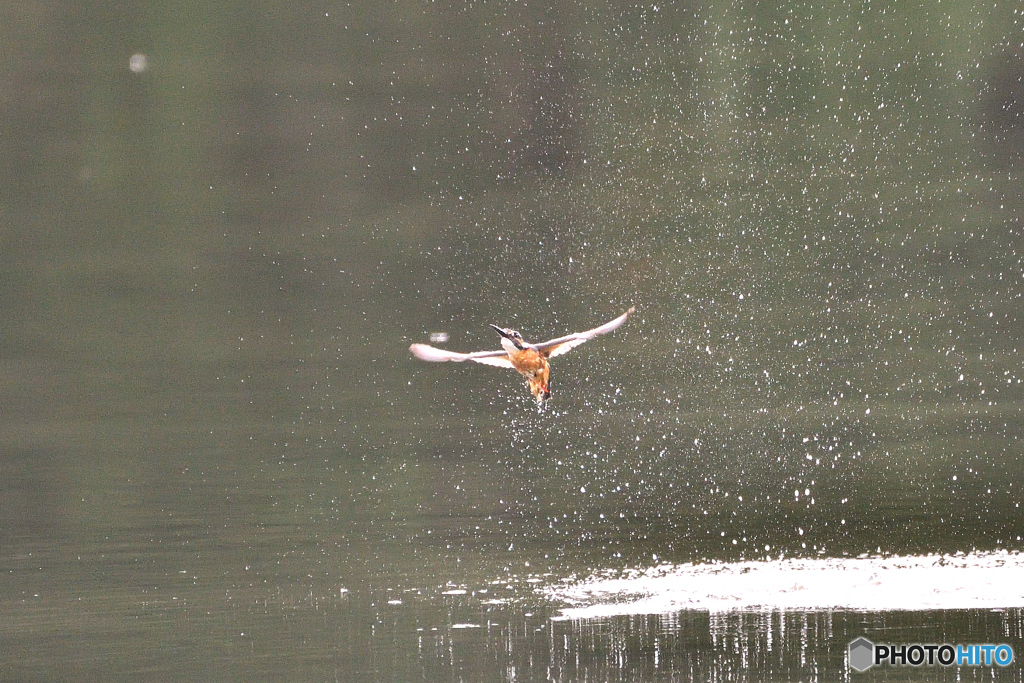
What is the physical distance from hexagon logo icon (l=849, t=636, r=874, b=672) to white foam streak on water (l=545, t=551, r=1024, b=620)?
16.0 inches

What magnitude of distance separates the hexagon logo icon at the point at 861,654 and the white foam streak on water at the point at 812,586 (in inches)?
16.0

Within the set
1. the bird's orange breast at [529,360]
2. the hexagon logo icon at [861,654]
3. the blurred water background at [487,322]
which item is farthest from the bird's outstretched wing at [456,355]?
the hexagon logo icon at [861,654]

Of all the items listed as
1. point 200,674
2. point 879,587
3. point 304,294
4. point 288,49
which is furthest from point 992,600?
point 288,49

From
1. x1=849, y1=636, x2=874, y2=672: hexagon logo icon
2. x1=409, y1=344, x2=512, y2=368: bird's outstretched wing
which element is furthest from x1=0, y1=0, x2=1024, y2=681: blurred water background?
x1=409, y1=344, x2=512, y2=368: bird's outstretched wing

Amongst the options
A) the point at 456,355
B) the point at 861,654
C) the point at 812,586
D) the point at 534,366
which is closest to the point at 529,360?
the point at 534,366

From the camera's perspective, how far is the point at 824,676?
5.27 m

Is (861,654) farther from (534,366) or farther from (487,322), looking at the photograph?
(487,322)

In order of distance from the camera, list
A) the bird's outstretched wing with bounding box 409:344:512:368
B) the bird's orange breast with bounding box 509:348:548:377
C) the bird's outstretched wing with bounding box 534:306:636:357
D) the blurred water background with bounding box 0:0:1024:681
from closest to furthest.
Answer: the bird's outstretched wing with bounding box 409:344:512:368, the bird's outstretched wing with bounding box 534:306:636:357, the bird's orange breast with bounding box 509:348:548:377, the blurred water background with bounding box 0:0:1024:681

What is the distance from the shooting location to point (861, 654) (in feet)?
17.8

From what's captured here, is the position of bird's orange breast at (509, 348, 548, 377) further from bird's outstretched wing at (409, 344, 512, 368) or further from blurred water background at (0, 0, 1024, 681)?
blurred water background at (0, 0, 1024, 681)

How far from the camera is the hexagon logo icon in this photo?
5.36m

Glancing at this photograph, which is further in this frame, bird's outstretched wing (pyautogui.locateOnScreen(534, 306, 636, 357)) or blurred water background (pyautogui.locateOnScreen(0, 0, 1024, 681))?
blurred water background (pyautogui.locateOnScreen(0, 0, 1024, 681))

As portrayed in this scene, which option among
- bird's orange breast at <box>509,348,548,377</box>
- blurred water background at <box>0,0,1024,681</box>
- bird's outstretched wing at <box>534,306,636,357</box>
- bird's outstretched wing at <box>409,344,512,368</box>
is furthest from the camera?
blurred water background at <box>0,0,1024,681</box>

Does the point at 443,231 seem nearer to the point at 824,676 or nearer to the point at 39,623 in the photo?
the point at 39,623
